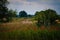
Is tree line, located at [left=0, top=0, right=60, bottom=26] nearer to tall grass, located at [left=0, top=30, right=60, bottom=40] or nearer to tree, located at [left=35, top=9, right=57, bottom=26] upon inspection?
tree, located at [left=35, top=9, right=57, bottom=26]

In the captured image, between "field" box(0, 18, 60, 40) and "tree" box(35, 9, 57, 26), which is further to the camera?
"tree" box(35, 9, 57, 26)

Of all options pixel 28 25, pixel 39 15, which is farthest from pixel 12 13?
pixel 39 15

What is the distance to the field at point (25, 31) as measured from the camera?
3398 millimetres

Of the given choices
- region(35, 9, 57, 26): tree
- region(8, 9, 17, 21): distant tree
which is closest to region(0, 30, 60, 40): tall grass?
region(35, 9, 57, 26): tree

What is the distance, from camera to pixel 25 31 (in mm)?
3459

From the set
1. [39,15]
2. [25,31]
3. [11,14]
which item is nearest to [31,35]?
[25,31]

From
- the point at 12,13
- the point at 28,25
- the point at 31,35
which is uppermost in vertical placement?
the point at 12,13

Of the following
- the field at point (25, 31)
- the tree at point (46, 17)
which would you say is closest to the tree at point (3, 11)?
the field at point (25, 31)

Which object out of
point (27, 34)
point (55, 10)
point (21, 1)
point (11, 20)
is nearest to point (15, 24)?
point (11, 20)

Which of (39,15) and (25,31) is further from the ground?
(39,15)

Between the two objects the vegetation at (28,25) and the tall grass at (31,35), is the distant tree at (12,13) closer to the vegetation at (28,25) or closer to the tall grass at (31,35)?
the vegetation at (28,25)

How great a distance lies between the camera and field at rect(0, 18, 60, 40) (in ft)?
11.1

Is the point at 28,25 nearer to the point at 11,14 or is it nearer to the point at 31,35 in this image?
the point at 31,35

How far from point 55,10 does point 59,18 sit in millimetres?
221
